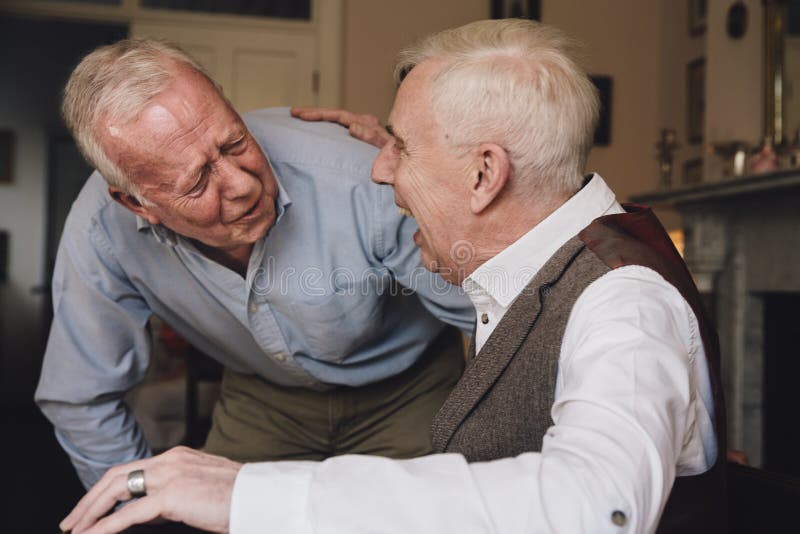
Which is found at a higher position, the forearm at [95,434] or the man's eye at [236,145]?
the man's eye at [236,145]

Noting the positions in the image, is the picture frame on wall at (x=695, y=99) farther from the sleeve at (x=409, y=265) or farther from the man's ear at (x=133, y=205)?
the man's ear at (x=133, y=205)

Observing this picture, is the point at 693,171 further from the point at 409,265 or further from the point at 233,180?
the point at 233,180

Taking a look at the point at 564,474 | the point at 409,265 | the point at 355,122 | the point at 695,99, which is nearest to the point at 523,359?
the point at 564,474

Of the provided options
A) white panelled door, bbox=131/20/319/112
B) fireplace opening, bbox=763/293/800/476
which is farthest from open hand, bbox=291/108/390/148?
white panelled door, bbox=131/20/319/112

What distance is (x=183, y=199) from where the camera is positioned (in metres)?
1.50

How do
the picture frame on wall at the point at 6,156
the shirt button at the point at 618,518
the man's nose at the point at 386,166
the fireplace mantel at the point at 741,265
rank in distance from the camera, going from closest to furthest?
the shirt button at the point at 618,518 → the man's nose at the point at 386,166 → the fireplace mantel at the point at 741,265 → the picture frame on wall at the point at 6,156

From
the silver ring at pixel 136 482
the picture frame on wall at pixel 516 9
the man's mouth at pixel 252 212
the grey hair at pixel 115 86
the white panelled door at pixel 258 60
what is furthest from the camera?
the picture frame on wall at pixel 516 9

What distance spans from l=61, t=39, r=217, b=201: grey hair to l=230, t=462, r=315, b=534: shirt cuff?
863 millimetres

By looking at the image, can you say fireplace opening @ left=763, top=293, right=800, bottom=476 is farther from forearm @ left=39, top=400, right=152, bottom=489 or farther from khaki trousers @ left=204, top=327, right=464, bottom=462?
forearm @ left=39, top=400, right=152, bottom=489

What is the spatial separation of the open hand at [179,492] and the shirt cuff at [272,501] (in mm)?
24

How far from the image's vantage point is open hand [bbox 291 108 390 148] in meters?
1.82

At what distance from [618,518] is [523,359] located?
34 centimetres

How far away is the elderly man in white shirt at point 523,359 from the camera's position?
2.42 feet

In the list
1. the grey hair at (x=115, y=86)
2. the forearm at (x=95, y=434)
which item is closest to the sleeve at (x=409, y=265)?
the grey hair at (x=115, y=86)
